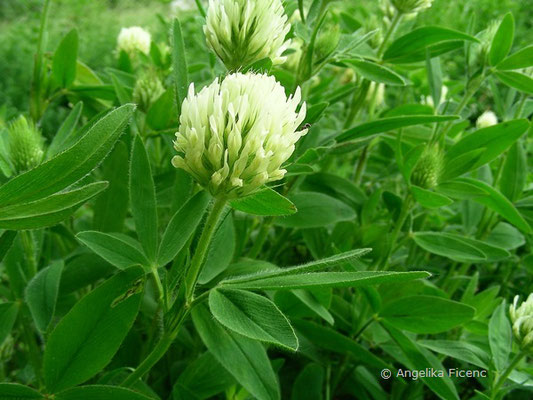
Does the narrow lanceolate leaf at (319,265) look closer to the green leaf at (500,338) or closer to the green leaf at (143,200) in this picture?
the green leaf at (143,200)

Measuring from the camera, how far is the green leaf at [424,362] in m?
0.72

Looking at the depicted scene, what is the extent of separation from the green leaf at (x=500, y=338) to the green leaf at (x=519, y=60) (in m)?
0.33

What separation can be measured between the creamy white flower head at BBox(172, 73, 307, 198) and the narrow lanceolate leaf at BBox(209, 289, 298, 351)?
99mm

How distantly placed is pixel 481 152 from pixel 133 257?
0.46 m

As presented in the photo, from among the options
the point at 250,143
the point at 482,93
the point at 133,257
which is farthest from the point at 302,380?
the point at 482,93

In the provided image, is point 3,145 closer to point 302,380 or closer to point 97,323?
point 97,323

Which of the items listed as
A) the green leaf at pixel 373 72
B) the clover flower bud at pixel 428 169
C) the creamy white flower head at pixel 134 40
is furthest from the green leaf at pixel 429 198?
the creamy white flower head at pixel 134 40

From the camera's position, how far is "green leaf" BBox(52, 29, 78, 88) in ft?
2.86

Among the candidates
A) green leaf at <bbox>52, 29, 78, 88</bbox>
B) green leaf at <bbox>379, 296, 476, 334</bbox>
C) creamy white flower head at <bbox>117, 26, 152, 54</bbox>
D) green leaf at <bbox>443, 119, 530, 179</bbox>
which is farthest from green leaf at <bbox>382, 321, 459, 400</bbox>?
creamy white flower head at <bbox>117, 26, 152, 54</bbox>

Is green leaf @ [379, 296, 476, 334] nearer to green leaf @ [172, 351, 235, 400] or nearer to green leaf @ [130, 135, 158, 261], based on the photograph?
green leaf @ [172, 351, 235, 400]

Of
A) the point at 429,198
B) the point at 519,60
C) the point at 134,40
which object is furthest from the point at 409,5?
the point at 134,40

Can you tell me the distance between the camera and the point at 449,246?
80 cm

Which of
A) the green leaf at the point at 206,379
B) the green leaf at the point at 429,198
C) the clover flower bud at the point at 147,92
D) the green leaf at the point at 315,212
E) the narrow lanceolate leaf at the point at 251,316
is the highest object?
the clover flower bud at the point at 147,92

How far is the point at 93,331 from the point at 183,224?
128mm
